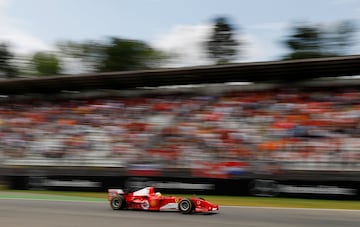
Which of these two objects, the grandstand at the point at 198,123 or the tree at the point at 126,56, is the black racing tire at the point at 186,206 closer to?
the grandstand at the point at 198,123

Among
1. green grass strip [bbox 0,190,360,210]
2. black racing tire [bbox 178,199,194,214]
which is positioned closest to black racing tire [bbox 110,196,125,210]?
black racing tire [bbox 178,199,194,214]

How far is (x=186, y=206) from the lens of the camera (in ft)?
29.1

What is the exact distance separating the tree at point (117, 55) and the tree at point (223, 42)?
6.72 metres

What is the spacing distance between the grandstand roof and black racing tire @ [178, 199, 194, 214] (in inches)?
300

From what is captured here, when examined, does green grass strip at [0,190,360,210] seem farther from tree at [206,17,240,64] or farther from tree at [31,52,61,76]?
tree at [31,52,61,76]

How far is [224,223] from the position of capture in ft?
26.2

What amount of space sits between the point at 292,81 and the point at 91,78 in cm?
782

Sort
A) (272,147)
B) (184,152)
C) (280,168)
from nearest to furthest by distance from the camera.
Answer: (280,168), (272,147), (184,152)

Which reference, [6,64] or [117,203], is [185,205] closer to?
[117,203]

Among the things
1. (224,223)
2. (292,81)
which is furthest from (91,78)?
(224,223)

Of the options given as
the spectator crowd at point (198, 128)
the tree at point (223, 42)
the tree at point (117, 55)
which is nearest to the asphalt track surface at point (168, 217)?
the spectator crowd at point (198, 128)

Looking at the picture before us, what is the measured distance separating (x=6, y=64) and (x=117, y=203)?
36870 millimetres

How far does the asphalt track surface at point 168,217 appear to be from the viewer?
26.2ft

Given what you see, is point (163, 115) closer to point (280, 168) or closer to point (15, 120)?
point (280, 168)
